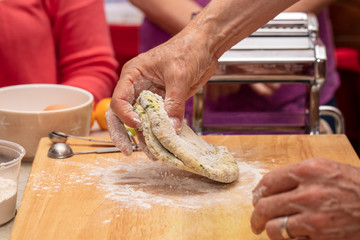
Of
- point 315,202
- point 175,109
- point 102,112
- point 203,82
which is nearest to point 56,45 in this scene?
point 102,112

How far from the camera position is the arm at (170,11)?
2.19 meters

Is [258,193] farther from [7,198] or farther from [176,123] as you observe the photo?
[7,198]

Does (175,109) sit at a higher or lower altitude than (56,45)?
higher

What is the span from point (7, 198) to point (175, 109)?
17.3 inches

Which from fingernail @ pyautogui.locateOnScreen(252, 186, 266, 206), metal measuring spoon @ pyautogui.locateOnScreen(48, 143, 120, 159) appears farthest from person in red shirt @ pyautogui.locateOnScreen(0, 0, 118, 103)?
fingernail @ pyautogui.locateOnScreen(252, 186, 266, 206)

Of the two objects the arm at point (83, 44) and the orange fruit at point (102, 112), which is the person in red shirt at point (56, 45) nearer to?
the arm at point (83, 44)

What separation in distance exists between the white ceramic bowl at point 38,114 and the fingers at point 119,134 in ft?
0.70

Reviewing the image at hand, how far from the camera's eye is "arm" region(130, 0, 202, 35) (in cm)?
219

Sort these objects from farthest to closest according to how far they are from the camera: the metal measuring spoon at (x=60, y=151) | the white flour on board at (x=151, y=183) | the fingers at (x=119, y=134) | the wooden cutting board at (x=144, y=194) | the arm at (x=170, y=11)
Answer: the arm at (x=170, y=11)
the metal measuring spoon at (x=60, y=151)
the fingers at (x=119, y=134)
the white flour on board at (x=151, y=183)
the wooden cutting board at (x=144, y=194)

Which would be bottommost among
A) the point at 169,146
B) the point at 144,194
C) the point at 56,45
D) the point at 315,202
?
the point at 56,45

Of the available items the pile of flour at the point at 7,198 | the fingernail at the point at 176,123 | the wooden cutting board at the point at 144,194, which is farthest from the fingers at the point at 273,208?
the pile of flour at the point at 7,198

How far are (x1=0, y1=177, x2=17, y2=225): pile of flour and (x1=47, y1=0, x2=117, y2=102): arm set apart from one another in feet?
3.43

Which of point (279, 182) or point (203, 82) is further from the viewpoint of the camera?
point (203, 82)

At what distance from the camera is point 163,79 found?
150 cm
